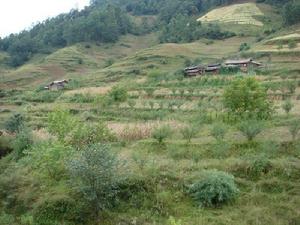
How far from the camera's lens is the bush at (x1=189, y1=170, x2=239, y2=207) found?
17.6 metres

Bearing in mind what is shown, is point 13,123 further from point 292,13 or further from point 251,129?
point 292,13

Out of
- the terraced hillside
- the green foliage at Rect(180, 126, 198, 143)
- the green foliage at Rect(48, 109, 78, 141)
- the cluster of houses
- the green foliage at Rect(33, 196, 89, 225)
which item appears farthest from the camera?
the cluster of houses

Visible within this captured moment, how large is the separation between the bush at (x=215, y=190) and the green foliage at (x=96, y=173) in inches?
125

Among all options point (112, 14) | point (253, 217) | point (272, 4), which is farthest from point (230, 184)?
point (112, 14)

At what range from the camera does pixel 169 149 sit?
22.2 meters

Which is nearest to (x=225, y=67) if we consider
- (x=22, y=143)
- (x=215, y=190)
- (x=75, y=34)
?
(x=22, y=143)

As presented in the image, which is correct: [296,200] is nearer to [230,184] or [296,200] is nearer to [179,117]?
[230,184]

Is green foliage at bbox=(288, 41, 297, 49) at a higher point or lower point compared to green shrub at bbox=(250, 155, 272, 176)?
lower

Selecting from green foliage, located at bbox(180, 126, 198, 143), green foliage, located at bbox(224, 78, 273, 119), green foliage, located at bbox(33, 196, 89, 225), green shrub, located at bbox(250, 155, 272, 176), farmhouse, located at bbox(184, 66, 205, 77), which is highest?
green foliage, located at bbox(224, 78, 273, 119)

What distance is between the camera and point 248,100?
25.0 m

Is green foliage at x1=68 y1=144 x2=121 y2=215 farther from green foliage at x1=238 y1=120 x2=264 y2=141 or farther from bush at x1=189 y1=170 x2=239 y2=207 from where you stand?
green foliage at x1=238 y1=120 x2=264 y2=141

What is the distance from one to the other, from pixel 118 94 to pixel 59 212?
20617 mm

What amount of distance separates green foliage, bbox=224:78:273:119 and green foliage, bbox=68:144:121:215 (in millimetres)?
9540

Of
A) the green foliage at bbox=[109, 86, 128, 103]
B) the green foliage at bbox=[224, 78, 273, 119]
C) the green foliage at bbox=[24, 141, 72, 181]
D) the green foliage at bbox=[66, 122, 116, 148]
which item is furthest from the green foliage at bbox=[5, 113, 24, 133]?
the green foliage at bbox=[224, 78, 273, 119]
